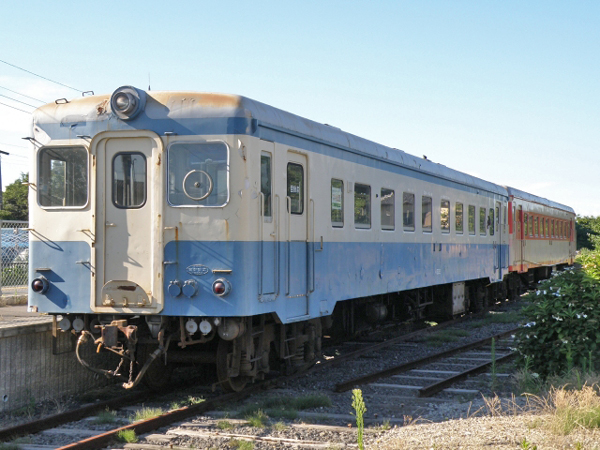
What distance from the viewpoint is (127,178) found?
8.16 metres

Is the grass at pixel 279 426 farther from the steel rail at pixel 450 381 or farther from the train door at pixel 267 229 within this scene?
the steel rail at pixel 450 381

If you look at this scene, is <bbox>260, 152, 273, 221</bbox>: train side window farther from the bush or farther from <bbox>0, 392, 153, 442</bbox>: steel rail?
the bush

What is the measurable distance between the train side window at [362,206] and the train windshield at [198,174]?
3410mm

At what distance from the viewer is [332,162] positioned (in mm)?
10125

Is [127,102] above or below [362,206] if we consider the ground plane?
above

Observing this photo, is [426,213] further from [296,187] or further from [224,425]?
[224,425]

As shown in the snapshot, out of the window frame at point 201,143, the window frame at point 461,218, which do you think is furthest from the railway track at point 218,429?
the window frame at point 461,218

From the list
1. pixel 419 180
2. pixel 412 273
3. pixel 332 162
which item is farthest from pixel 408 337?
pixel 332 162

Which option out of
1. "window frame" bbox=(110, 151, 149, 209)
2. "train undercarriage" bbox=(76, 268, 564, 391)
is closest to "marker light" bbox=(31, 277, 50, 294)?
"train undercarriage" bbox=(76, 268, 564, 391)

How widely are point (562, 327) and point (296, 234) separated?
362 cm

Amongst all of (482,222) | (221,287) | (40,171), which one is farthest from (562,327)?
(482,222)

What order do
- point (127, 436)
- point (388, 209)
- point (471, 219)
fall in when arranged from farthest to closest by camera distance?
point (471, 219) → point (388, 209) → point (127, 436)

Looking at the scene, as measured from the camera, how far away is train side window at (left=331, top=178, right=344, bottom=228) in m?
10.1

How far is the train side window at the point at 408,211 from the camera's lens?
1295 centimetres
